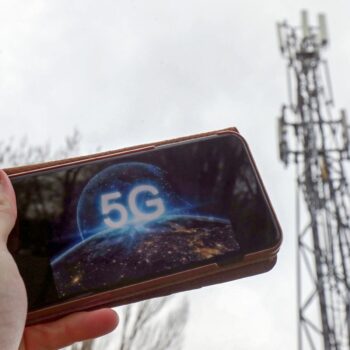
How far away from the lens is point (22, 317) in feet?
3.05

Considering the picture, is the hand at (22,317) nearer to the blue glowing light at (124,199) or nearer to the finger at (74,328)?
the finger at (74,328)

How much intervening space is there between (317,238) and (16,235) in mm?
5238

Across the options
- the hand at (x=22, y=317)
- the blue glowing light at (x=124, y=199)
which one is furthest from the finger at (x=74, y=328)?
the blue glowing light at (x=124, y=199)

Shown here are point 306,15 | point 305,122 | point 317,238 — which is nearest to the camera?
point 317,238

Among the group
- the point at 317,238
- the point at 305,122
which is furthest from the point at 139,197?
the point at 305,122

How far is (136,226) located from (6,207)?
0.24 m

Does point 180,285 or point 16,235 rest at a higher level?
point 16,235

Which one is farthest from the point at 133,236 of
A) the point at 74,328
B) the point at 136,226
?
the point at 74,328

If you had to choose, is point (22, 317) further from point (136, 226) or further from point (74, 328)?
point (136, 226)

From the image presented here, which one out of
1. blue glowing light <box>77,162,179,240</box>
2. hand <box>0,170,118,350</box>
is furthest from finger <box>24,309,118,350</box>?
blue glowing light <box>77,162,179,240</box>

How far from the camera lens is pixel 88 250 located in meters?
1.06

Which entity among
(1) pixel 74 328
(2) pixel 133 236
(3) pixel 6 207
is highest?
(3) pixel 6 207

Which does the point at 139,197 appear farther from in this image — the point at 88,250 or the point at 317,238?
the point at 317,238

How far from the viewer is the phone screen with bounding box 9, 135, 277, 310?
3.43 ft
